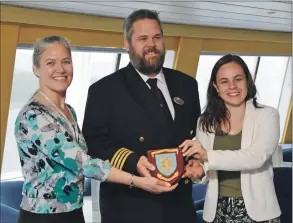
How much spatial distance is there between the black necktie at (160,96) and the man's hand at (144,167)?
9.3 inches

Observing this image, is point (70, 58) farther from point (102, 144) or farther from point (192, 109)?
point (192, 109)

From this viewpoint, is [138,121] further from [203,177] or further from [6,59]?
[6,59]

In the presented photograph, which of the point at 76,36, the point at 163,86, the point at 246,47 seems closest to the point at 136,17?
the point at 163,86

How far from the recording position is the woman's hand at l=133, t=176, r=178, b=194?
6.47ft

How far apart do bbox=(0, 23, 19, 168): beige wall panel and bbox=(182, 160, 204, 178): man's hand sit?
9.91ft

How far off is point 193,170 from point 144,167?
24cm

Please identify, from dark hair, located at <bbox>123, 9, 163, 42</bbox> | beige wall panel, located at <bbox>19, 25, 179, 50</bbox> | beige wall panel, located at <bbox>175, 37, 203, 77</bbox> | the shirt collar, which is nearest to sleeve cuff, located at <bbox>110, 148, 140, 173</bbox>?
the shirt collar

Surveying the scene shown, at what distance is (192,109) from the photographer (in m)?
2.26

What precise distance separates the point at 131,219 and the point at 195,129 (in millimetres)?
503

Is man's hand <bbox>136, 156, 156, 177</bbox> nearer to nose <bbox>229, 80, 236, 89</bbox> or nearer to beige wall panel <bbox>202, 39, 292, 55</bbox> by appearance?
nose <bbox>229, 80, 236, 89</bbox>

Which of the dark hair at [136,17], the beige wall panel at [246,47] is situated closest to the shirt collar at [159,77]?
the dark hair at [136,17]

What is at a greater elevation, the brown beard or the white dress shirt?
the brown beard

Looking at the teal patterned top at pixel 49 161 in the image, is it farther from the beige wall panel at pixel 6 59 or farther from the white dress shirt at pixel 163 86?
the beige wall panel at pixel 6 59

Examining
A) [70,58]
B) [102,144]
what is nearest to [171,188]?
[102,144]
